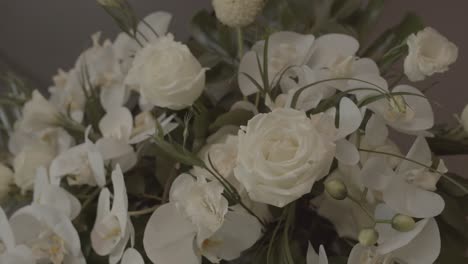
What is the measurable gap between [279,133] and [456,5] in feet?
1.84

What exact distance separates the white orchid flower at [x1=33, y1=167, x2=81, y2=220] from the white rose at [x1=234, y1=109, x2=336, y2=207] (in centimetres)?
25

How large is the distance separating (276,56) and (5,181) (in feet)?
1.34

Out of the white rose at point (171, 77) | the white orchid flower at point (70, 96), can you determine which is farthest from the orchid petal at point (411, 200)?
the white orchid flower at point (70, 96)

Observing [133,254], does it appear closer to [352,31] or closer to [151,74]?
[151,74]

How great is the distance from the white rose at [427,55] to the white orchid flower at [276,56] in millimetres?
131

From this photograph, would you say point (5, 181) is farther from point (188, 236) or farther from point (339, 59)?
point (339, 59)

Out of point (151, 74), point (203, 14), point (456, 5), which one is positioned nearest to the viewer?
point (151, 74)

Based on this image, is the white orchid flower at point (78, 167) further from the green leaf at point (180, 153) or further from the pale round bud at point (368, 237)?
the pale round bud at point (368, 237)

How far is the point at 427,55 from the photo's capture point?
2.04ft

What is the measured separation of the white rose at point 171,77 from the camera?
66 centimetres

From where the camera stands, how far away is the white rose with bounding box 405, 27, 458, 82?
60cm

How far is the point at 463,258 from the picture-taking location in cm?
64

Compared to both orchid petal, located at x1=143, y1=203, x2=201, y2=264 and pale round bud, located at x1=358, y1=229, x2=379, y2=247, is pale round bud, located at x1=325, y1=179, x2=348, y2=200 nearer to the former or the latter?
pale round bud, located at x1=358, y1=229, x2=379, y2=247

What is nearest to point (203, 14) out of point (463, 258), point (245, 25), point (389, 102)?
point (245, 25)
